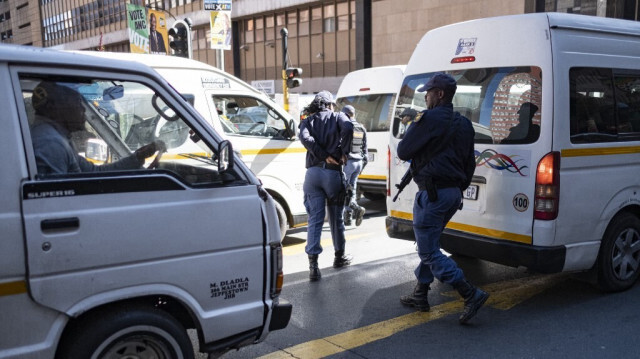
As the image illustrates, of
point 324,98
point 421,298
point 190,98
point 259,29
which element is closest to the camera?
point 421,298

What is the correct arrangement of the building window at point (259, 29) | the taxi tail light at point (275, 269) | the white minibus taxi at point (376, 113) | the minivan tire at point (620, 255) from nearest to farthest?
1. the taxi tail light at point (275, 269)
2. the minivan tire at point (620, 255)
3. the white minibus taxi at point (376, 113)
4. the building window at point (259, 29)

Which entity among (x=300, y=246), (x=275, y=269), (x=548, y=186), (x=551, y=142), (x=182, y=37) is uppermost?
(x=182, y=37)

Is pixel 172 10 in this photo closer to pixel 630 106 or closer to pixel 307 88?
pixel 307 88

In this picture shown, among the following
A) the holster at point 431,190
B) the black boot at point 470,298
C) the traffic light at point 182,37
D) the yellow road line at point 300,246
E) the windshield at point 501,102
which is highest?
the traffic light at point 182,37

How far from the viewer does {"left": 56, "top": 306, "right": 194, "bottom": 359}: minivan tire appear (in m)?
2.57

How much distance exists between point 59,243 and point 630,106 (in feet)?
16.1

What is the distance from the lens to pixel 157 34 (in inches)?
569

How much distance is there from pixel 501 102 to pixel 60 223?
3676mm

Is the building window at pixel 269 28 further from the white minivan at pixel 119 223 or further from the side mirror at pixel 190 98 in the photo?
the white minivan at pixel 119 223

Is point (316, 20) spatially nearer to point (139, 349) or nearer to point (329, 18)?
point (329, 18)

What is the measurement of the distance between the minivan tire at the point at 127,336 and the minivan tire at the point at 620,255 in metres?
3.73

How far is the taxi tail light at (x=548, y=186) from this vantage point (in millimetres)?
4316

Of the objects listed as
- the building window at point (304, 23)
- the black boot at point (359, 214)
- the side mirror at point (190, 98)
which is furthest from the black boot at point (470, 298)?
the building window at point (304, 23)

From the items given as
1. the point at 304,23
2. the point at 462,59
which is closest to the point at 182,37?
the point at 462,59
